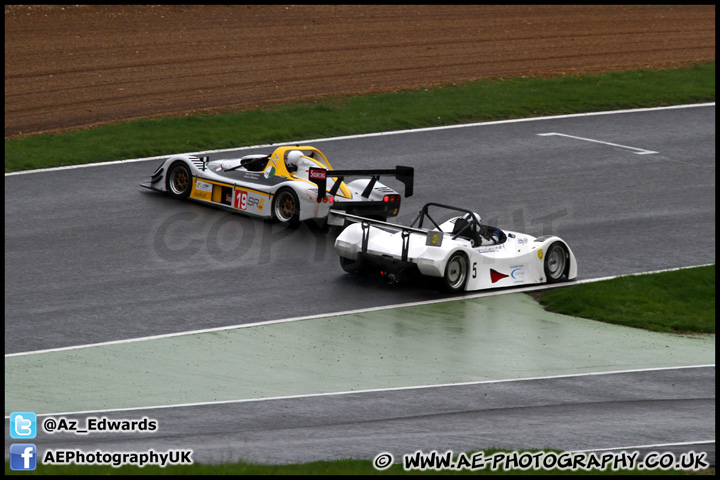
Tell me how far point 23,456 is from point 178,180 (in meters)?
12.4

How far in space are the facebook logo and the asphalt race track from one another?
25.0 inches

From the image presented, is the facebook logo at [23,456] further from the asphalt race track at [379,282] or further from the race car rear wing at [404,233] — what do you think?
the race car rear wing at [404,233]

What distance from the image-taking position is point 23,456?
10078 mm

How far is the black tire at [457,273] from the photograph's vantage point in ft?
57.9

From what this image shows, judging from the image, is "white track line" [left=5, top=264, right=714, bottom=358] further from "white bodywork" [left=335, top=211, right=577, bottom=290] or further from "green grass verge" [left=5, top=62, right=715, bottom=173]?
"green grass verge" [left=5, top=62, right=715, bottom=173]

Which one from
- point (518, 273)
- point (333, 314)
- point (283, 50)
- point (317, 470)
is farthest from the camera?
point (283, 50)

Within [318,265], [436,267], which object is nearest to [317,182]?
[318,265]

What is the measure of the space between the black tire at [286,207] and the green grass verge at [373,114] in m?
5.32

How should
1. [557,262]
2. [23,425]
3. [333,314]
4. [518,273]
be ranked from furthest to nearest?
[557,262] < [518,273] < [333,314] < [23,425]

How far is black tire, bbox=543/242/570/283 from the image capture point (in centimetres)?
1873

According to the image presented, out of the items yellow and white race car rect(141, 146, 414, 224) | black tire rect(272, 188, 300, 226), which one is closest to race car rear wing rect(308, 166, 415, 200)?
yellow and white race car rect(141, 146, 414, 224)

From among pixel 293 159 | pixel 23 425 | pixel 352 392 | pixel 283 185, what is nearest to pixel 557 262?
pixel 283 185

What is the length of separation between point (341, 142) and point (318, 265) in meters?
8.14

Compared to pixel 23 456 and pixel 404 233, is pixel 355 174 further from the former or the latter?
pixel 23 456
